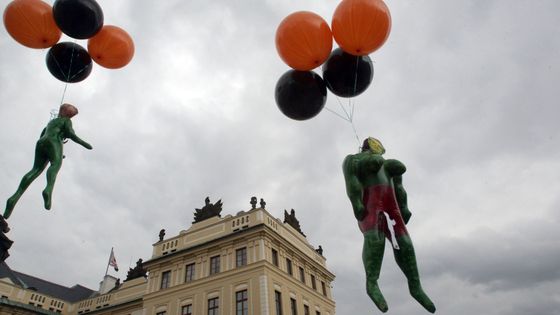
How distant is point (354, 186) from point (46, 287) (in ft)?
121

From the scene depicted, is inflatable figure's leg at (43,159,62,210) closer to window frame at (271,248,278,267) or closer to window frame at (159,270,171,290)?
window frame at (271,248,278,267)

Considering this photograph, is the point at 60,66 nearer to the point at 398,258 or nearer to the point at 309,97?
the point at 309,97

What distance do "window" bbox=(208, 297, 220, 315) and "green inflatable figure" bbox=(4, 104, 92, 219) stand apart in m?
18.0

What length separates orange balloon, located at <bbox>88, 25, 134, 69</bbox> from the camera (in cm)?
649

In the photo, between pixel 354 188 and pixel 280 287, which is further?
pixel 280 287

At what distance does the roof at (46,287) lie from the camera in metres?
29.9

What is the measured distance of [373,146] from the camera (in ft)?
15.4

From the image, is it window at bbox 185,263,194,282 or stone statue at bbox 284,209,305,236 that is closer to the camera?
window at bbox 185,263,194,282

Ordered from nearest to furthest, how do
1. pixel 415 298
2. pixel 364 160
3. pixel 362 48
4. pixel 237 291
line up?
pixel 415 298
pixel 364 160
pixel 362 48
pixel 237 291

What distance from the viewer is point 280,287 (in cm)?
2217

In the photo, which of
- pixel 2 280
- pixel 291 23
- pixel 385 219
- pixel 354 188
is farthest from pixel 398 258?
pixel 2 280

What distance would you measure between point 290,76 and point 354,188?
2.17 m

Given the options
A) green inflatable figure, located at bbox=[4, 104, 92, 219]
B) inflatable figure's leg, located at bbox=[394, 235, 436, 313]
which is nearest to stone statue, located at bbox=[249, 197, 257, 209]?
green inflatable figure, located at bbox=[4, 104, 92, 219]

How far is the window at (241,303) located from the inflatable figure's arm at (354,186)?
1841 centimetres
